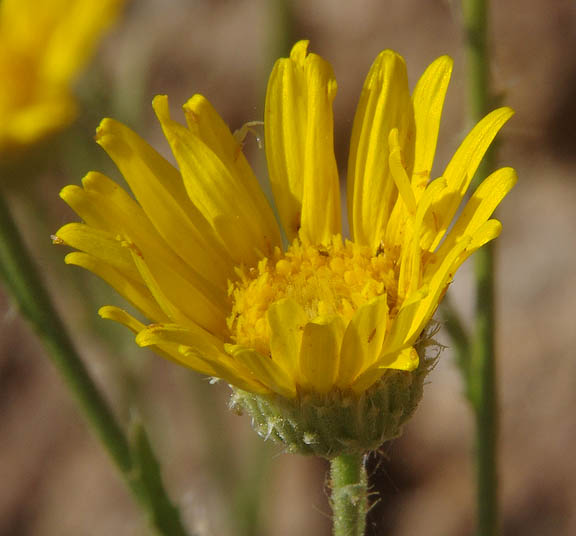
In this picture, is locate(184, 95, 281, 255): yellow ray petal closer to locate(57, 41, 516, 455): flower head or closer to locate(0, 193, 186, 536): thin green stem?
locate(57, 41, 516, 455): flower head

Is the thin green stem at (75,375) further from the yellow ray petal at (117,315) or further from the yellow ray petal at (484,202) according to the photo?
the yellow ray petal at (484,202)

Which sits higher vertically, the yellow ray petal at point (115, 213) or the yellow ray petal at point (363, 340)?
the yellow ray petal at point (115, 213)

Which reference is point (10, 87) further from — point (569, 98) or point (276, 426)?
point (569, 98)

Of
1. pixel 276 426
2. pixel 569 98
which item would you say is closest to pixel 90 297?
pixel 276 426

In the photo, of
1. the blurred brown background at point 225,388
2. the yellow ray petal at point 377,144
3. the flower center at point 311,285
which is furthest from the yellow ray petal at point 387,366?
the blurred brown background at point 225,388

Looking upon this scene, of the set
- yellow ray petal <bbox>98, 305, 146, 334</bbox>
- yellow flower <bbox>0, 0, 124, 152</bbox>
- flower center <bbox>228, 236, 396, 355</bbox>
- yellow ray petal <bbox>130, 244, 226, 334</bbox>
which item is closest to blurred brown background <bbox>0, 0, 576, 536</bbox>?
yellow flower <bbox>0, 0, 124, 152</bbox>
